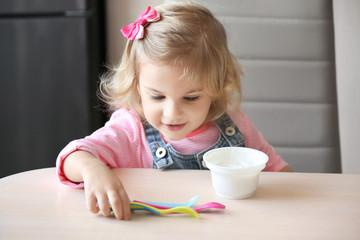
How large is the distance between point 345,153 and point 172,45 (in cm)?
111

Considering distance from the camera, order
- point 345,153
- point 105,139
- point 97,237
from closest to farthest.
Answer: point 97,237
point 105,139
point 345,153

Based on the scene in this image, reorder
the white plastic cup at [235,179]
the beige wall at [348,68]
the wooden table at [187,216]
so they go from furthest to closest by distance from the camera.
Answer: the beige wall at [348,68] → the white plastic cup at [235,179] → the wooden table at [187,216]

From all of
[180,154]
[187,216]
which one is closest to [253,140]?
[180,154]

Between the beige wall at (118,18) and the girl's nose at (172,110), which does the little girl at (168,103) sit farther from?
the beige wall at (118,18)

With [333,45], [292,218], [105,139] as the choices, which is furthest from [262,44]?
[292,218]

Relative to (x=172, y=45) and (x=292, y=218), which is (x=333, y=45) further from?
(x=292, y=218)

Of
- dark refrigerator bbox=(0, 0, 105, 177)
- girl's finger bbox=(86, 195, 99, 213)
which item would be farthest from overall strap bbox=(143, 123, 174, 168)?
dark refrigerator bbox=(0, 0, 105, 177)

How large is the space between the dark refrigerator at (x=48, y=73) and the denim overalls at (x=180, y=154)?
0.77 meters

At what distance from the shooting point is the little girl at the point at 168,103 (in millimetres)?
973

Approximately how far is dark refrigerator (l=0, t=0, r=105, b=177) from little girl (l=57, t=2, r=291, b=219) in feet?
2.42

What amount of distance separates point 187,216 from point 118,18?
144 centimetres

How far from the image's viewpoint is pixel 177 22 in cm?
103

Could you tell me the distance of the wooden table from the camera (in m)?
0.69

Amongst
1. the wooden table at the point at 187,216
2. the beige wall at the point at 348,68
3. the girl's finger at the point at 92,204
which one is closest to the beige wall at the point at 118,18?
the beige wall at the point at 348,68
